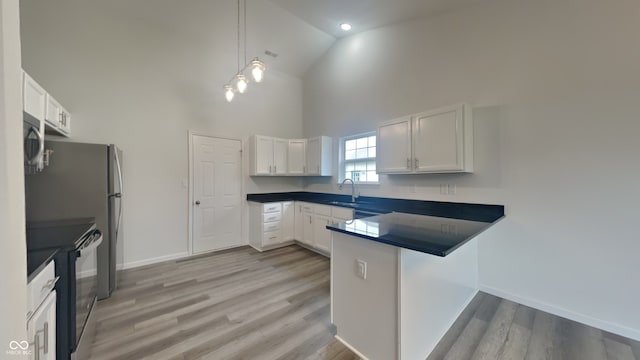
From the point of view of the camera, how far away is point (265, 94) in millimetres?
4809

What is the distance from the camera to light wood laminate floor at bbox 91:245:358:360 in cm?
181

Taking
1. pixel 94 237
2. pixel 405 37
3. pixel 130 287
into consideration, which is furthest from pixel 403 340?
pixel 405 37

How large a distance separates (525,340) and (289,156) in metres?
4.12

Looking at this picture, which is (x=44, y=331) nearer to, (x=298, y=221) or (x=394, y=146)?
(x=394, y=146)

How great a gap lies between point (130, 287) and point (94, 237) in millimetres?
1444

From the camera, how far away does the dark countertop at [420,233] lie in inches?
55.5

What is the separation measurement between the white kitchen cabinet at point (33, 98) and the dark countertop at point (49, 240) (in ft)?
3.00

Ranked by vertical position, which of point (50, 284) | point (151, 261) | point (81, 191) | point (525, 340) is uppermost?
point (81, 191)

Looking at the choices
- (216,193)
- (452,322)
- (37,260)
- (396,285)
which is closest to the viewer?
(37,260)

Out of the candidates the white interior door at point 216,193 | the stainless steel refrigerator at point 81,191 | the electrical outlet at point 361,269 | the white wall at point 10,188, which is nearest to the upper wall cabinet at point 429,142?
the electrical outlet at point 361,269

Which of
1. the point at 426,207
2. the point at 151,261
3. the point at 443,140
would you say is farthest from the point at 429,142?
the point at 151,261

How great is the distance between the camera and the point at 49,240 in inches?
57.1

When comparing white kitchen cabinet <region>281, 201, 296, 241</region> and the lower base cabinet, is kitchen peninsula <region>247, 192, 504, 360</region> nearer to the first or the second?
the lower base cabinet

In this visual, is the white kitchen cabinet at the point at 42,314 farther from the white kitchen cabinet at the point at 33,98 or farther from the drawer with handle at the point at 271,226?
the drawer with handle at the point at 271,226
